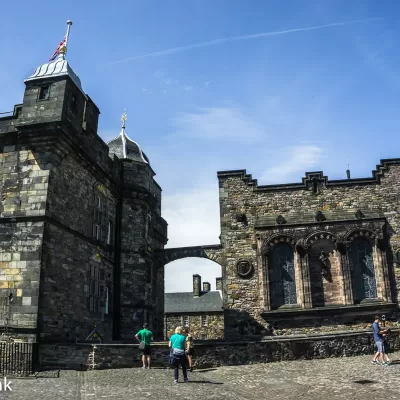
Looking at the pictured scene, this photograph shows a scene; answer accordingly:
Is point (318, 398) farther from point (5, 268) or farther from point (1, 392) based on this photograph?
point (5, 268)

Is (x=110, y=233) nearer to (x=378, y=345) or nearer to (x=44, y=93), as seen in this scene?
(x=44, y=93)

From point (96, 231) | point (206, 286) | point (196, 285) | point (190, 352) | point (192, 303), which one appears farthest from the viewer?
point (206, 286)

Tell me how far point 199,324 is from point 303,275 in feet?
91.4

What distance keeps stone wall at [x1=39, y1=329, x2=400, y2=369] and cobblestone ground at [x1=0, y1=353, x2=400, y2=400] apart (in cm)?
47

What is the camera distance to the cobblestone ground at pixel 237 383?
34.1 feet

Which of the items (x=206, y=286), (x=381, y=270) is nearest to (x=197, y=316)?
(x=206, y=286)

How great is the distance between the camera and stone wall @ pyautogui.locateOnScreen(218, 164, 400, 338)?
21.6 meters

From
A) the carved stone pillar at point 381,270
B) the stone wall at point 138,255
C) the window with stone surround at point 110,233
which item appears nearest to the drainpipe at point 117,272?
the stone wall at point 138,255

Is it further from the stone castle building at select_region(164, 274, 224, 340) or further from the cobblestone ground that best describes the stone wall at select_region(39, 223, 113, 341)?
the stone castle building at select_region(164, 274, 224, 340)

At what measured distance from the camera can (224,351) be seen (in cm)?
1507

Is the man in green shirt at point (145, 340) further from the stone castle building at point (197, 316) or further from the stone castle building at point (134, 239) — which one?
the stone castle building at point (197, 316)

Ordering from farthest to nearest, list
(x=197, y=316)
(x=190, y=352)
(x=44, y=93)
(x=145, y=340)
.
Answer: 1. (x=197, y=316)
2. (x=44, y=93)
3. (x=190, y=352)
4. (x=145, y=340)

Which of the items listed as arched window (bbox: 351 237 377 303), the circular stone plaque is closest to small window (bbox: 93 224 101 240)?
the circular stone plaque

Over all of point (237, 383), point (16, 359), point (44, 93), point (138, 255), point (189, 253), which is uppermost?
point (44, 93)
